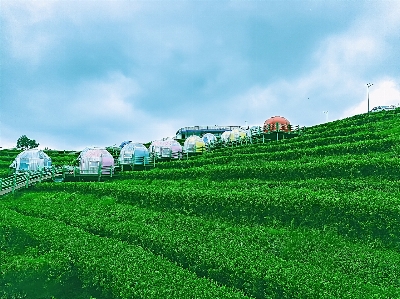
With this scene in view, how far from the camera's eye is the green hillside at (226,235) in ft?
49.4

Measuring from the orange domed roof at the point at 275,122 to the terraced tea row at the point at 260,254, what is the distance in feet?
95.6

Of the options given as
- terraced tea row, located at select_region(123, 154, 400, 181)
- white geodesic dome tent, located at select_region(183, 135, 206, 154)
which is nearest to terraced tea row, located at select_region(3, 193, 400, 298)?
terraced tea row, located at select_region(123, 154, 400, 181)

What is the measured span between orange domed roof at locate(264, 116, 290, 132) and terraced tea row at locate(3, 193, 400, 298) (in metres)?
29.1

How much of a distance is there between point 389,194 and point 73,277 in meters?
15.4

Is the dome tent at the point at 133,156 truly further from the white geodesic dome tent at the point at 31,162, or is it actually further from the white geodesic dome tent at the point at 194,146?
the white geodesic dome tent at the point at 31,162

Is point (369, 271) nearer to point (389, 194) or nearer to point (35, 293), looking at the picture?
point (389, 194)

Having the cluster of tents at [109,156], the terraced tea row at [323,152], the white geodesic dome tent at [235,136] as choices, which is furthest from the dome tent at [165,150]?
the terraced tea row at [323,152]

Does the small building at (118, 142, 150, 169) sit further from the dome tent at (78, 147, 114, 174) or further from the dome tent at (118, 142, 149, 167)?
the dome tent at (78, 147, 114, 174)

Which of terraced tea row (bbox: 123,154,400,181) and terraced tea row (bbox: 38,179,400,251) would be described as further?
terraced tea row (bbox: 123,154,400,181)

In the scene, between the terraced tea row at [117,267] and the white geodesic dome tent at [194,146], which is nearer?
the terraced tea row at [117,267]

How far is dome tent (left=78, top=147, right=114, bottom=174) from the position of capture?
37312 mm

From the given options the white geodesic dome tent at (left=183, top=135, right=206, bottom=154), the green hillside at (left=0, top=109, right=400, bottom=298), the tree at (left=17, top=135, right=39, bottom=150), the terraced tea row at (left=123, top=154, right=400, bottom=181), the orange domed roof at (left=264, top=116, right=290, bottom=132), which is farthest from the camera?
the tree at (left=17, top=135, right=39, bottom=150)

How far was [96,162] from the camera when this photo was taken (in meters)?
37.5

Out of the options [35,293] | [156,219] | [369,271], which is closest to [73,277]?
[35,293]
